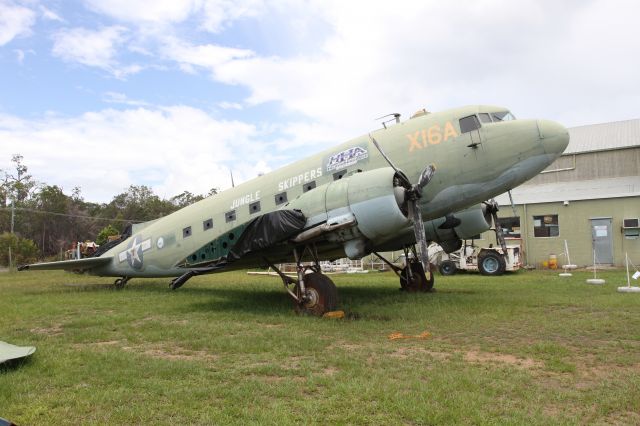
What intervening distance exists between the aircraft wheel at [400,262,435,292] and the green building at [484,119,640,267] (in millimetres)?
13049

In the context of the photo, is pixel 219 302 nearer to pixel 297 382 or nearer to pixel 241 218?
pixel 241 218

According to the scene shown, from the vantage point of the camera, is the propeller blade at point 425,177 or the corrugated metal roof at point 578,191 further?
the corrugated metal roof at point 578,191

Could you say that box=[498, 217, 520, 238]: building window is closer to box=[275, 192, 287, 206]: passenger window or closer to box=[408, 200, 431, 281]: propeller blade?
box=[275, 192, 287, 206]: passenger window

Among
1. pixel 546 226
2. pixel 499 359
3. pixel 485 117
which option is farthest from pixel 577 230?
pixel 499 359

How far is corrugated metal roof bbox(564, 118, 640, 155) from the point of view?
3022 cm

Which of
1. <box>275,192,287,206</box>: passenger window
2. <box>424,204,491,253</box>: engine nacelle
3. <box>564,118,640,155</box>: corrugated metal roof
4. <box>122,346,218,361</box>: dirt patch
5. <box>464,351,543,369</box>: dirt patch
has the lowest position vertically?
<box>464,351,543,369</box>: dirt patch

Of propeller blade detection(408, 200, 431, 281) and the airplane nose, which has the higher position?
the airplane nose

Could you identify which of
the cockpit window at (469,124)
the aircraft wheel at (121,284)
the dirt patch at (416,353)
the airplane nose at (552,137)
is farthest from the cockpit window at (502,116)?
the aircraft wheel at (121,284)

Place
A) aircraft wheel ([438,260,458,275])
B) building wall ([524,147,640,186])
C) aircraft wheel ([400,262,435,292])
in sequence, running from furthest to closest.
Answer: building wall ([524,147,640,186]) < aircraft wheel ([438,260,458,275]) < aircraft wheel ([400,262,435,292])

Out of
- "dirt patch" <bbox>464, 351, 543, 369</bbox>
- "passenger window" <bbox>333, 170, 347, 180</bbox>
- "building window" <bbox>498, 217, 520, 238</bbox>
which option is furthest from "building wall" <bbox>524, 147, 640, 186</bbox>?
"dirt patch" <bbox>464, 351, 543, 369</bbox>

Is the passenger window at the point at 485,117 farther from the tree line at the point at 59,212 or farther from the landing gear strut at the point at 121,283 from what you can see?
the tree line at the point at 59,212

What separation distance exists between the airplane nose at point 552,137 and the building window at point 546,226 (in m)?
18.9

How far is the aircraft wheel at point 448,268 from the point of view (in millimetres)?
22641

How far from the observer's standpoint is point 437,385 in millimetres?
5090
